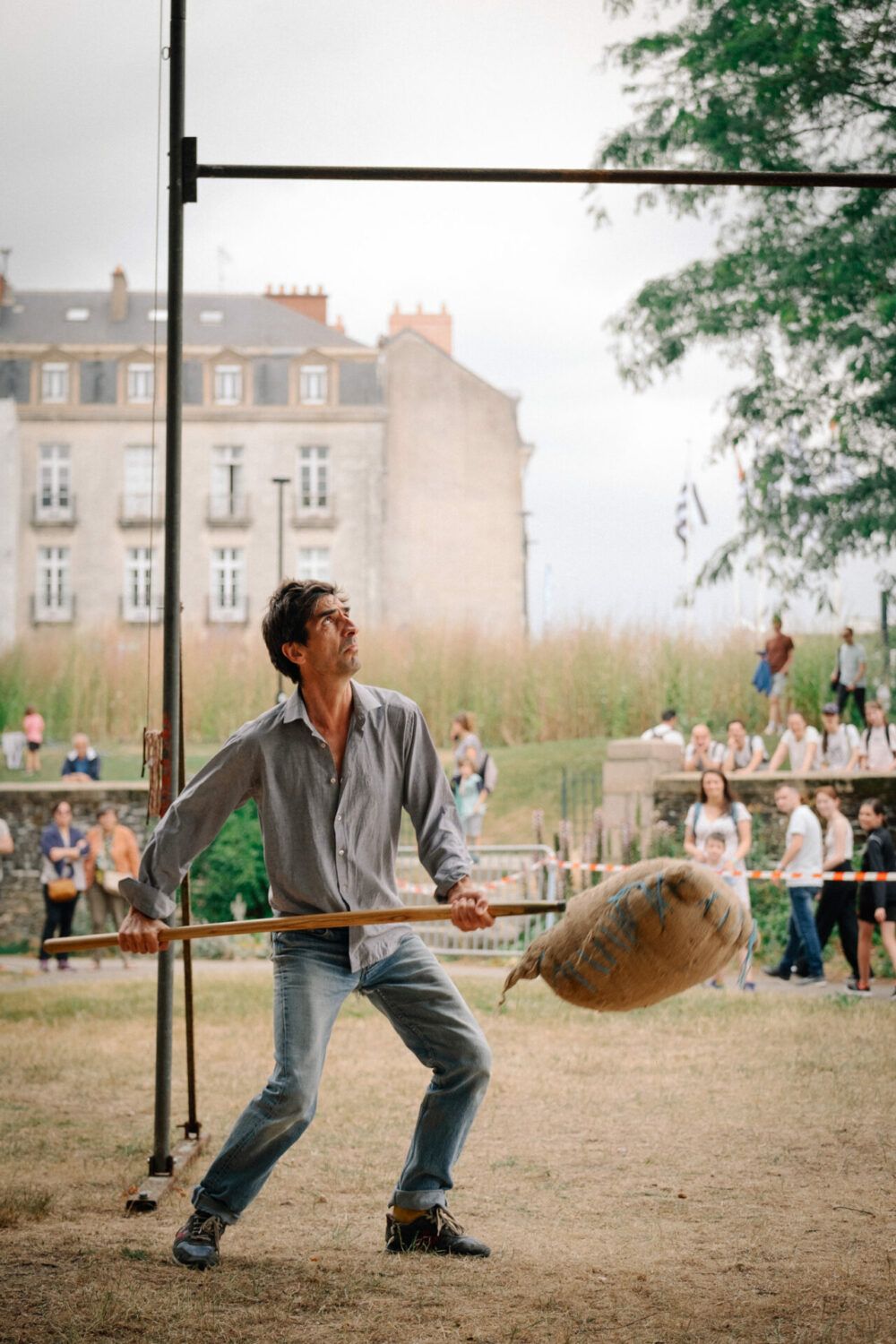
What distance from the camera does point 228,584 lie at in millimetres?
35281

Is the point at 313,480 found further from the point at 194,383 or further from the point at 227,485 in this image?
the point at 194,383

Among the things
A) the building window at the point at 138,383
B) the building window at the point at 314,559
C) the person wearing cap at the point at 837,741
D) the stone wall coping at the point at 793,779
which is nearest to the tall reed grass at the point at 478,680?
the person wearing cap at the point at 837,741

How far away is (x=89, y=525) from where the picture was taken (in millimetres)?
35344

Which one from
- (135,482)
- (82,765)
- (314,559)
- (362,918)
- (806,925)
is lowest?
(806,925)

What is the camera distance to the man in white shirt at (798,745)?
1672 centimetres

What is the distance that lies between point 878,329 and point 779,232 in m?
1.77

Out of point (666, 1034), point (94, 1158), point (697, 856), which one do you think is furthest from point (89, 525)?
point (94, 1158)

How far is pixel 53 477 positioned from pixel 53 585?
249 cm

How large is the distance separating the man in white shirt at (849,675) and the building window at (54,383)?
71.3 ft

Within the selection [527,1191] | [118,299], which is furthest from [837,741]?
[118,299]

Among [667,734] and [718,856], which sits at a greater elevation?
[667,734]

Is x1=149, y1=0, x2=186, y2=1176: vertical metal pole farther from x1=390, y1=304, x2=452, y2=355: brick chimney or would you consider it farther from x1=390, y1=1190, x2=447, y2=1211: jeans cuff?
x1=390, y1=304, x2=452, y2=355: brick chimney

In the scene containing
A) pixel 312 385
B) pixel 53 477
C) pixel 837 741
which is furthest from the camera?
pixel 312 385

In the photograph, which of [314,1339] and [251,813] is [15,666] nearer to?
[251,813]
